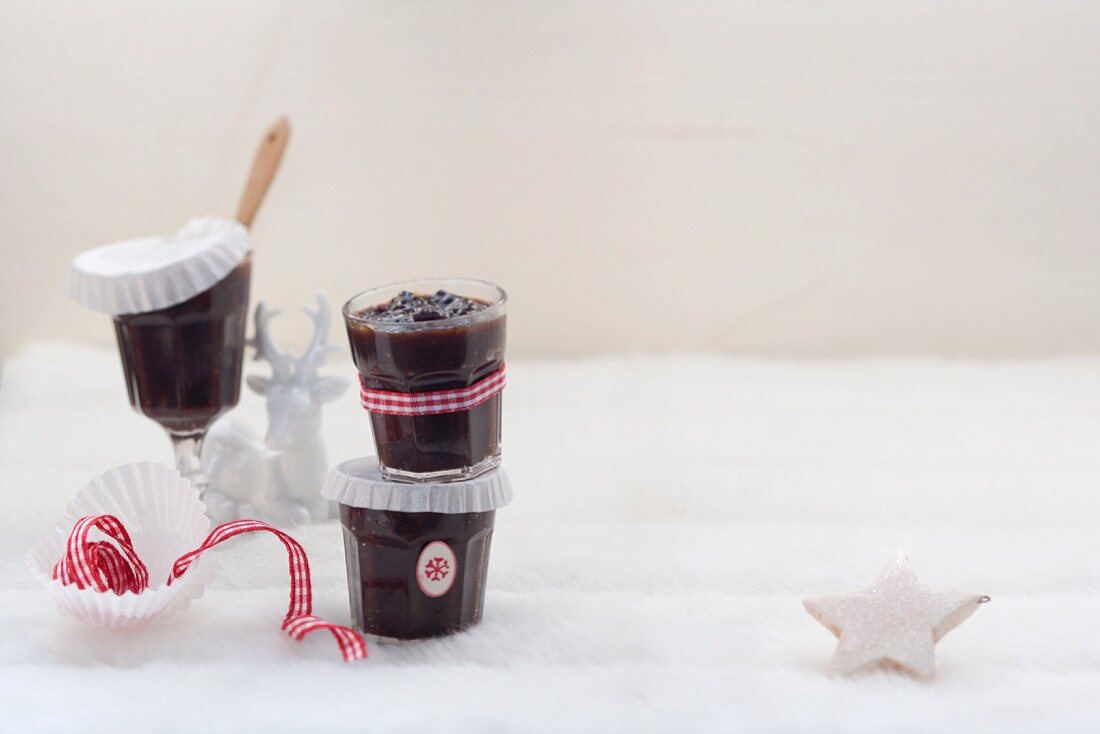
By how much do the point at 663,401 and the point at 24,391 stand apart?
847 mm

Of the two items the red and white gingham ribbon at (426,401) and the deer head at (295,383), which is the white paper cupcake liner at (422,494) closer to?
the red and white gingham ribbon at (426,401)

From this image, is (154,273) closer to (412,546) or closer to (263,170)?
(263,170)

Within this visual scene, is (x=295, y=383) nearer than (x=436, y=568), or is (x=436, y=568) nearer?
(x=436, y=568)

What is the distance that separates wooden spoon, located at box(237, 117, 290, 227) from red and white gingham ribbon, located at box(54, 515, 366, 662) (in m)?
0.38

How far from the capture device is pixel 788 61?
5.91 feet

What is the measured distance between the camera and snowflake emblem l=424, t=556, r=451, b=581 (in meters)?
0.94

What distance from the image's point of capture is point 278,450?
4.00 ft

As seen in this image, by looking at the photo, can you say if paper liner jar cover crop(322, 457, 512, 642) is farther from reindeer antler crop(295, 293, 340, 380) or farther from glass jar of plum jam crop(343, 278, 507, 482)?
reindeer antler crop(295, 293, 340, 380)

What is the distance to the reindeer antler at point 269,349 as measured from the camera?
123 cm

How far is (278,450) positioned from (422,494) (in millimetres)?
340

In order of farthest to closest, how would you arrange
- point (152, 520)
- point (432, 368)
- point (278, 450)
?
point (278, 450)
point (152, 520)
point (432, 368)

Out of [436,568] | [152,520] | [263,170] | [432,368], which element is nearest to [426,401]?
[432,368]

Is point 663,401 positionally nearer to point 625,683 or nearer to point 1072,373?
point 1072,373

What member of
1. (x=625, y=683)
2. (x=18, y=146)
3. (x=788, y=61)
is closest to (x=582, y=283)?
(x=788, y=61)
